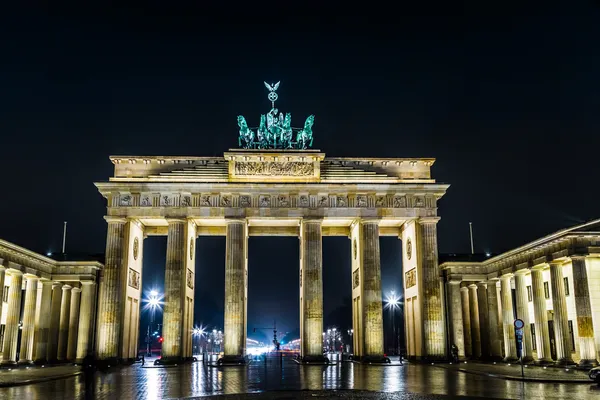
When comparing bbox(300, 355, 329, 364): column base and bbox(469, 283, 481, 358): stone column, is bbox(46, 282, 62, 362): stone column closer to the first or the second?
bbox(300, 355, 329, 364): column base

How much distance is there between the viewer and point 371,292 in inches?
2064

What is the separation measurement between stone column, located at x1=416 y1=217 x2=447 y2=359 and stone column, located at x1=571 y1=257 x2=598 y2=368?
44.9 feet

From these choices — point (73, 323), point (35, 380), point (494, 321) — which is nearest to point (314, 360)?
point (494, 321)

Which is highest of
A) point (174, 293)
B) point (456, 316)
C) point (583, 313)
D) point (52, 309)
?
point (174, 293)

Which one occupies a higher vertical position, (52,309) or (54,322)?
(52,309)

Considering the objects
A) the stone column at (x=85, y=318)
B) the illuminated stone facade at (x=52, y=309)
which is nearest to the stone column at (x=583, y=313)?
the illuminated stone facade at (x=52, y=309)

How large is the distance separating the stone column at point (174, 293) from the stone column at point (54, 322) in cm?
1167

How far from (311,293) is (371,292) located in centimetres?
532

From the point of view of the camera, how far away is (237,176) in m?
54.2

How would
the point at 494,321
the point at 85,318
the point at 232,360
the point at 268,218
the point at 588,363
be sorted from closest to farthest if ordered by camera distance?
1. the point at 588,363
2. the point at 232,360
3. the point at 268,218
4. the point at 85,318
5. the point at 494,321

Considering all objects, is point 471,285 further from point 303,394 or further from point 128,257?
point 303,394

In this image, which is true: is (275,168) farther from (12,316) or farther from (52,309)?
(12,316)

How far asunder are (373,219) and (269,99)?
51.1 feet

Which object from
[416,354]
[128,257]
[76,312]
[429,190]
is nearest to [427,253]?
[429,190]
